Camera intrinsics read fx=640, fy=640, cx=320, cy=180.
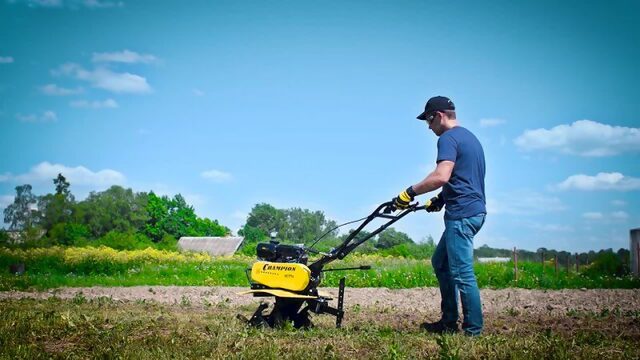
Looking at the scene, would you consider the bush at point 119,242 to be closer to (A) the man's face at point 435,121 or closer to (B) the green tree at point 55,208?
(B) the green tree at point 55,208

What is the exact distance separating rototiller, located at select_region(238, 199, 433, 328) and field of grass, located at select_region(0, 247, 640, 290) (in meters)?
8.44

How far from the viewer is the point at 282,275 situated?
7.20 metres

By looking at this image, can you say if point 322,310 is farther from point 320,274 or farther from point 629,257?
point 629,257

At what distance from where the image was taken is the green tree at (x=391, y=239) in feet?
114

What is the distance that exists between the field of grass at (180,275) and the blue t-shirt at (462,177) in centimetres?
913

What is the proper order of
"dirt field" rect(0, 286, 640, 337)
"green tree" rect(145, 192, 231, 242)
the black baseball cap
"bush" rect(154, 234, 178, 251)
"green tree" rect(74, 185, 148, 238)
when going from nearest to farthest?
the black baseball cap < "dirt field" rect(0, 286, 640, 337) < "bush" rect(154, 234, 178, 251) < "green tree" rect(74, 185, 148, 238) < "green tree" rect(145, 192, 231, 242)

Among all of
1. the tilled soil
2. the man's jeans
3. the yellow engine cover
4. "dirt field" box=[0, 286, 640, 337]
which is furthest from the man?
the tilled soil

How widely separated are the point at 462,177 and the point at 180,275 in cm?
1526

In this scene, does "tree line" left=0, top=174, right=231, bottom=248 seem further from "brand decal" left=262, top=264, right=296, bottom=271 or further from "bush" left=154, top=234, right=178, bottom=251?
"brand decal" left=262, top=264, right=296, bottom=271

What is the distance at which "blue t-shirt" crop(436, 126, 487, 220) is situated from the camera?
21.4 feet

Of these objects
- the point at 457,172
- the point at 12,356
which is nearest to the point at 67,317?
the point at 12,356

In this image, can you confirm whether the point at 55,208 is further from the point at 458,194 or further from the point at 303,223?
the point at 458,194

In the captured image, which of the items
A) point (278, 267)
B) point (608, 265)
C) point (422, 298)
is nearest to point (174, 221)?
point (608, 265)

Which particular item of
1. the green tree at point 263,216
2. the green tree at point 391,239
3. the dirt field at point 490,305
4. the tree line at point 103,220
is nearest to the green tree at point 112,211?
the tree line at point 103,220
